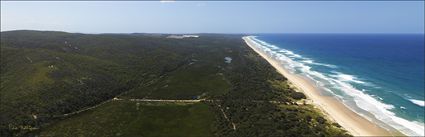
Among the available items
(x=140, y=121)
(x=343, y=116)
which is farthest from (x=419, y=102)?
(x=140, y=121)

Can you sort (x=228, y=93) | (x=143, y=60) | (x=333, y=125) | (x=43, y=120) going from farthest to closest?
1. (x=143, y=60)
2. (x=228, y=93)
3. (x=43, y=120)
4. (x=333, y=125)

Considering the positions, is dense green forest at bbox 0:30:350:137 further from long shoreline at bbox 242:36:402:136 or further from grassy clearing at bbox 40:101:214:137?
long shoreline at bbox 242:36:402:136

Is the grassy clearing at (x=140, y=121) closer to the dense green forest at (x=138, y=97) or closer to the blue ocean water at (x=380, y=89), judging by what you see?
the dense green forest at (x=138, y=97)

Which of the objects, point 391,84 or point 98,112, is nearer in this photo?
point 98,112

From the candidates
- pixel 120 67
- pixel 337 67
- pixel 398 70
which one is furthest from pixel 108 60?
pixel 398 70

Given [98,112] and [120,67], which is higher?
[120,67]

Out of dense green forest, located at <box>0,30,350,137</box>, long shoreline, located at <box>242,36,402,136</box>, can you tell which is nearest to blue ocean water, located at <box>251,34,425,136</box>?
long shoreline, located at <box>242,36,402,136</box>

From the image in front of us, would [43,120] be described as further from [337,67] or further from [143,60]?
[337,67]
